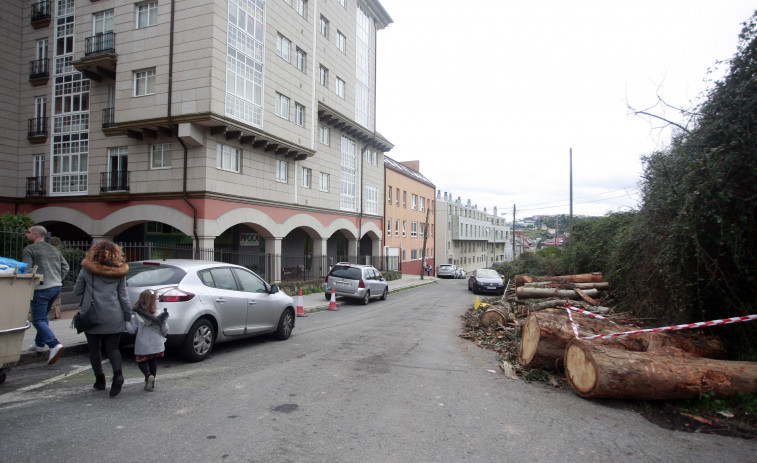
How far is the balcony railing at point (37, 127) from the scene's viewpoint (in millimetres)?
21672

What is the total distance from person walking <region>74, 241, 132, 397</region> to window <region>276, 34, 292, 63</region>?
60.5ft

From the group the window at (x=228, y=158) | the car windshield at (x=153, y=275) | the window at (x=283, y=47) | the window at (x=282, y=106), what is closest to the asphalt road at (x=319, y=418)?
the car windshield at (x=153, y=275)

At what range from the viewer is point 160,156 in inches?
713

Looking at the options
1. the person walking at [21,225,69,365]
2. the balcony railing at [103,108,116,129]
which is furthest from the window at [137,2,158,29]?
the person walking at [21,225,69,365]

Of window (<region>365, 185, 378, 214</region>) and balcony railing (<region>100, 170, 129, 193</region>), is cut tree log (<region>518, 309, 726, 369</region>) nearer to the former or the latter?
balcony railing (<region>100, 170, 129, 193</region>)

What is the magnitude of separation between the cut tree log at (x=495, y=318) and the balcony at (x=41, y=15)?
25664mm

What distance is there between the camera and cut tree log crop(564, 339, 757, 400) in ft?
16.9

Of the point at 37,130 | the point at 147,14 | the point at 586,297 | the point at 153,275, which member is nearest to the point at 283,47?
the point at 147,14

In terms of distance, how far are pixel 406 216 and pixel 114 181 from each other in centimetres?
2874

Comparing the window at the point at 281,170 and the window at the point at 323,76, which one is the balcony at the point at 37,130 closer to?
the window at the point at 281,170

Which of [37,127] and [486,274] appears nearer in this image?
[37,127]

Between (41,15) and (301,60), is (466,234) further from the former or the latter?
(41,15)

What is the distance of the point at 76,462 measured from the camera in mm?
3412

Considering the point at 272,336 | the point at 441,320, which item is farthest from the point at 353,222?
the point at 272,336
